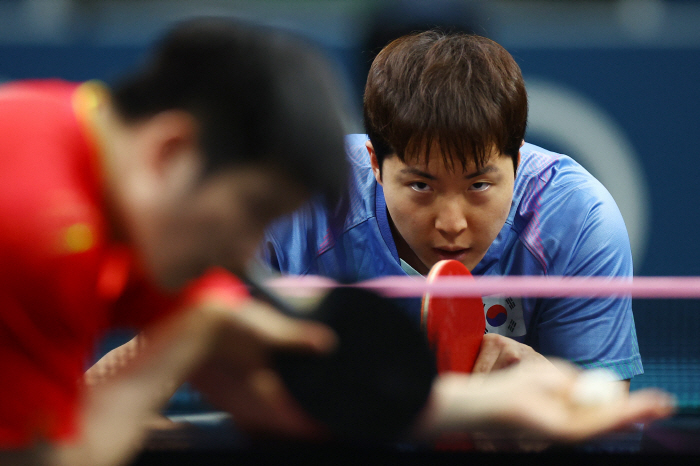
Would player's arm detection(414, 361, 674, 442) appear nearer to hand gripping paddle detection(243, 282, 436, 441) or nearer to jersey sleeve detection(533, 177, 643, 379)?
hand gripping paddle detection(243, 282, 436, 441)

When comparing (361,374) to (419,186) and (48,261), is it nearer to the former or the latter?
(48,261)

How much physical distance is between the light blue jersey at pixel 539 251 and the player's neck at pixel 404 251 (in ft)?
0.09

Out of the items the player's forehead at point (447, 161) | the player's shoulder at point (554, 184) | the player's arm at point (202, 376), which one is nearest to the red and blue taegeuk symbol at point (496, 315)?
the player's forehead at point (447, 161)

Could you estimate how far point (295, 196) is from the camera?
0.84m

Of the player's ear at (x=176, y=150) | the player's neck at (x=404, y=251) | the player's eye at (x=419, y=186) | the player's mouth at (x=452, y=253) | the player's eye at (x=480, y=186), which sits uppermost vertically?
the player's ear at (x=176, y=150)

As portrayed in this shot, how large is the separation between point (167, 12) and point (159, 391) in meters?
2.85

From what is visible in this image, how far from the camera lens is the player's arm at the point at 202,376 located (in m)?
0.84

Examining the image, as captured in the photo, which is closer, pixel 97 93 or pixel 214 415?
pixel 97 93

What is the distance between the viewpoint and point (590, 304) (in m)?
1.42

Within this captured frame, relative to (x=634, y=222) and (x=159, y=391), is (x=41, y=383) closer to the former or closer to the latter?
(x=159, y=391)

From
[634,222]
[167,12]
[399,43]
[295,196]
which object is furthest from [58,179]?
[634,222]

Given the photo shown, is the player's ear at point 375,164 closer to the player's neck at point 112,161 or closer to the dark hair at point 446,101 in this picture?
the dark hair at point 446,101

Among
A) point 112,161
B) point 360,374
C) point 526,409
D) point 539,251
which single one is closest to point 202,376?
point 360,374

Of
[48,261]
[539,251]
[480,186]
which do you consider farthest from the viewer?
[539,251]
